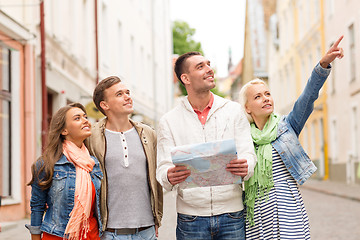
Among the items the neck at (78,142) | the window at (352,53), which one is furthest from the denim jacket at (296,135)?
the window at (352,53)

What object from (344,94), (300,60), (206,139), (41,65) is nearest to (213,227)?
(206,139)

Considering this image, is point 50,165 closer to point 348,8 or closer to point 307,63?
point 348,8

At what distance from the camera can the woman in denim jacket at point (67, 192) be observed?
13.1ft

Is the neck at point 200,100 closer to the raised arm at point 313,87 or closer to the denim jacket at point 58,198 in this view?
the raised arm at point 313,87

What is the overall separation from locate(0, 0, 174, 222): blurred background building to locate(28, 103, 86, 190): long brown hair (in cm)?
699

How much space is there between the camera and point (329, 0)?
26.7 meters

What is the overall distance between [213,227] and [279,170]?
2.02ft

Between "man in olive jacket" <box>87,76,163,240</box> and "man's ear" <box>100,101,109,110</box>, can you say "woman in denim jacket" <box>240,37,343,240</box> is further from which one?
"man's ear" <box>100,101,109,110</box>

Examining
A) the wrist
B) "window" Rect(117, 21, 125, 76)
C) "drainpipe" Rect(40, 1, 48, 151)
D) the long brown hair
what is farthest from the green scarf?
"window" Rect(117, 21, 125, 76)

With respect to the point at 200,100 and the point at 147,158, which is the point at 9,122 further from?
the point at 200,100

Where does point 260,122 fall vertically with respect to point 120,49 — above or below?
below

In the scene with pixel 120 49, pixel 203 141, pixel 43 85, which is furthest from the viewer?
pixel 120 49

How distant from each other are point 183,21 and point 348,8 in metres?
35.5

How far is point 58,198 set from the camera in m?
4.04
